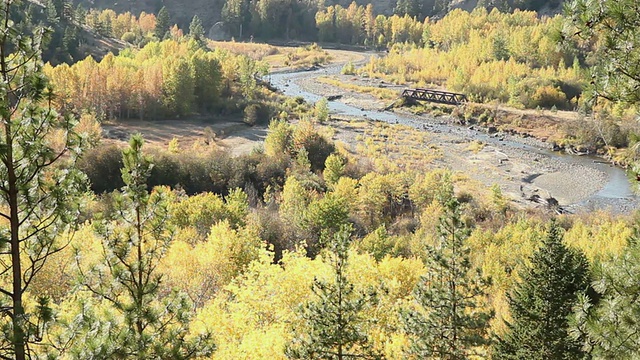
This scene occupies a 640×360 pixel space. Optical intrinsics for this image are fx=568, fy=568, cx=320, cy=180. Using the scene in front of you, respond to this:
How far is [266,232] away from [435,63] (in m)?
108

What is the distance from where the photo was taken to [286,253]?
33.8 meters

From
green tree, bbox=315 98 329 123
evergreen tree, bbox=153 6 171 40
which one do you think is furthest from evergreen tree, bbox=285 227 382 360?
evergreen tree, bbox=153 6 171 40

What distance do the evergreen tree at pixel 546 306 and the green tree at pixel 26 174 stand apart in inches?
587

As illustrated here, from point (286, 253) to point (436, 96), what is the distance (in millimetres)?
88745

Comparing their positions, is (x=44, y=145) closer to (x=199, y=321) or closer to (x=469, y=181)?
(x=199, y=321)

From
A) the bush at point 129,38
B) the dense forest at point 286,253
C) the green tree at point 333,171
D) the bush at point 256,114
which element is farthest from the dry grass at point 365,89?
the green tree at point 333,171

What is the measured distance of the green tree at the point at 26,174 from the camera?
8.21 m

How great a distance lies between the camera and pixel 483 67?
120 metres

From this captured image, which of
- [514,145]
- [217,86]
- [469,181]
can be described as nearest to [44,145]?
[469,181]

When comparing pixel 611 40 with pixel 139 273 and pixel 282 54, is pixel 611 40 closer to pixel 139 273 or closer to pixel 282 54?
pixel 139 273

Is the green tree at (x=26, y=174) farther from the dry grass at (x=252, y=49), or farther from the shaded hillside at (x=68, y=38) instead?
the dry grass at (x=252, y=49)

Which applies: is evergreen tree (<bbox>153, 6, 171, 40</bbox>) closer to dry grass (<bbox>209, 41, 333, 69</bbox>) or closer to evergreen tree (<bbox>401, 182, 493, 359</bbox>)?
dry grass (<bbox>209, 41, 333, 69</bbox>)

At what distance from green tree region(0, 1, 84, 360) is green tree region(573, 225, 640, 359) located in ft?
26.2

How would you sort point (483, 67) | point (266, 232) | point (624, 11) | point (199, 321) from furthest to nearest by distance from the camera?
point (483, 67)
point (266, 232)
point (199, 321)
point (624, 11)
